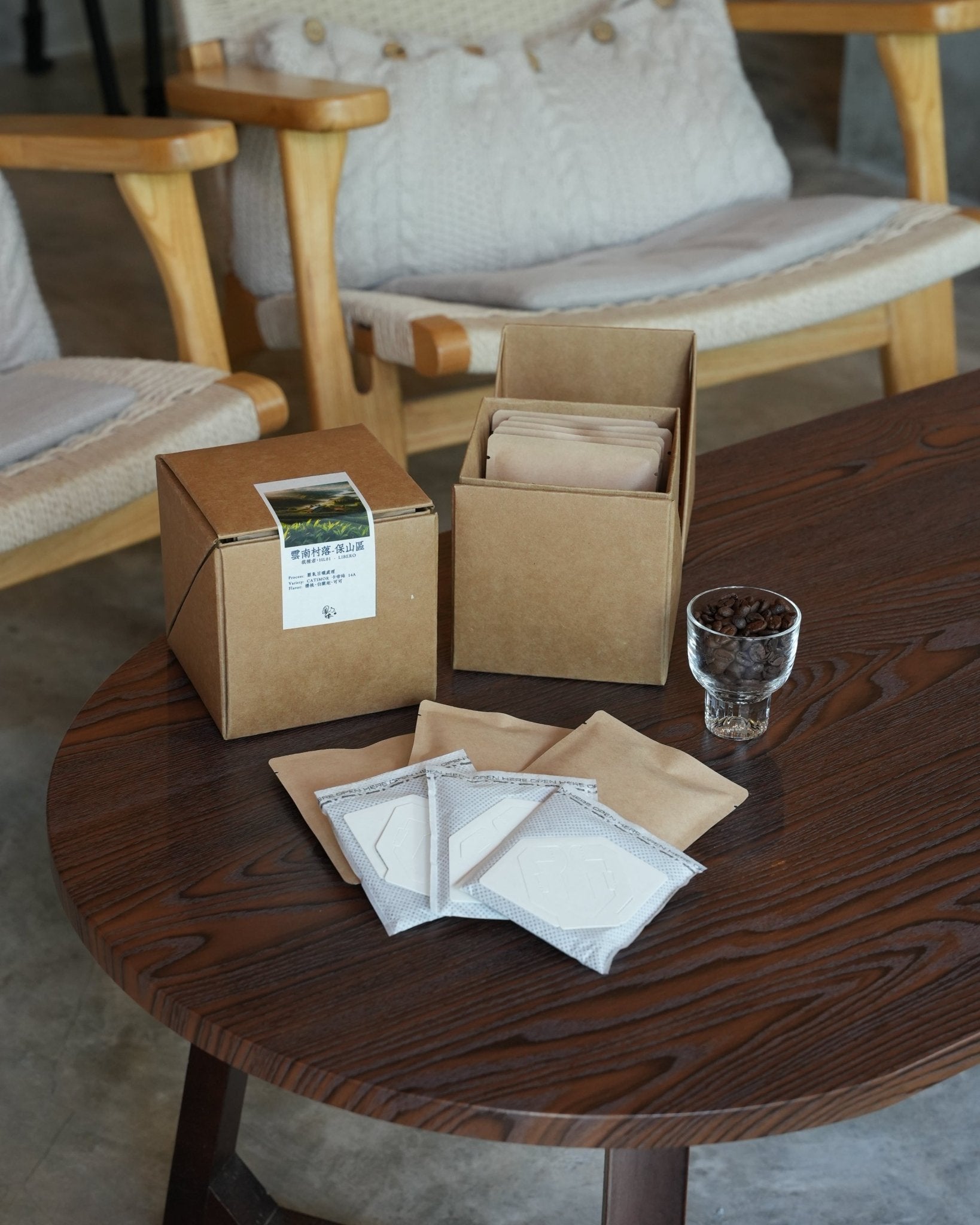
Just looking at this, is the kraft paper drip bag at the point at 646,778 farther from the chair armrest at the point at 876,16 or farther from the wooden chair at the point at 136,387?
the chair armrest at the point at 876,16

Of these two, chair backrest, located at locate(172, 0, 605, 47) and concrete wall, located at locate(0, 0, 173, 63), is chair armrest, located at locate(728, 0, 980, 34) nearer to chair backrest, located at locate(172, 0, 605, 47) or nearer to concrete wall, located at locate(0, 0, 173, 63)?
chair backrest, located at locate(172, 0, 605, 47)

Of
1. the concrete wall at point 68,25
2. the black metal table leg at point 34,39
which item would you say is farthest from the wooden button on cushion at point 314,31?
the concrete wall at point 68,25

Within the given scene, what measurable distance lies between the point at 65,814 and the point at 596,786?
289 millimetres

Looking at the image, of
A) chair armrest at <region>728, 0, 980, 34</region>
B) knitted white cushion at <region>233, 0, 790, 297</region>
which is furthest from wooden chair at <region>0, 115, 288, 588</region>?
chair armrest at <region>728, 0, 980, 34</region>

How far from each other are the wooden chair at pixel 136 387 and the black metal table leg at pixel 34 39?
12.0ft

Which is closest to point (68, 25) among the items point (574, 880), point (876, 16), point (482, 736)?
point (876, 16)

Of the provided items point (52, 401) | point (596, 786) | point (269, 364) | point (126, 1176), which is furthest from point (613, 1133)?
point (269, 364)

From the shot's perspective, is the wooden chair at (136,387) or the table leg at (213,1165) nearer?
the table leg at (213,1165)

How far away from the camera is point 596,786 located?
0.75m

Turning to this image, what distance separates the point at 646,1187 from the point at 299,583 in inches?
14.4

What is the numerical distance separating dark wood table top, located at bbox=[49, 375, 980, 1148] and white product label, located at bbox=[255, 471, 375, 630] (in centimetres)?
8

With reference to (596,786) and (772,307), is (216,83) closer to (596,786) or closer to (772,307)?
(772,307)

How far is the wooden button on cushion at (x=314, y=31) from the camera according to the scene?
1.82m

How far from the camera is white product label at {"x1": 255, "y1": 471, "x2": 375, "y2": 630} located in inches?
30.5
